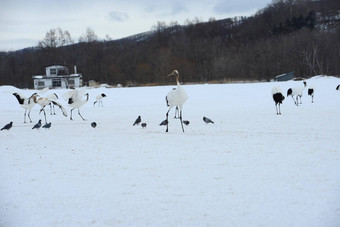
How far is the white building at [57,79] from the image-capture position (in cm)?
7264

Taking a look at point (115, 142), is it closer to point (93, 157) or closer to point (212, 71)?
point (93, 157)

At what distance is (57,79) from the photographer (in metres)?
75.2

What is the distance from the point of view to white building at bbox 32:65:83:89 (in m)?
72.6

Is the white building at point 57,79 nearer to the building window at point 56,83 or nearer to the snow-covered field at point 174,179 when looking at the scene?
the building window at point 56,83

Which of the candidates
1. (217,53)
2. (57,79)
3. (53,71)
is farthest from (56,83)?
(217,53)

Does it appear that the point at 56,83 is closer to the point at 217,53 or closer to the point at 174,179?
the point at 217,53

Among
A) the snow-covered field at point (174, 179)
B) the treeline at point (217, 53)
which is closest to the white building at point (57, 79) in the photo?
the treeline at point (217, 53)

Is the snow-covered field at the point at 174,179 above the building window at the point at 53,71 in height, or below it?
below

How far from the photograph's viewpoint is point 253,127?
12906 mm

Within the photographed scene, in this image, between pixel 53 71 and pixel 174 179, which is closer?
pixel 174 179

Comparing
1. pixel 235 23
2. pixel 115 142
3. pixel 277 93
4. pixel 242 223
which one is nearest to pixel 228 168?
pixel 242 223

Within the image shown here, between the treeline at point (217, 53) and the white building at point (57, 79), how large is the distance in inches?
393

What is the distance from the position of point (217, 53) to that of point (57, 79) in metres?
40.7

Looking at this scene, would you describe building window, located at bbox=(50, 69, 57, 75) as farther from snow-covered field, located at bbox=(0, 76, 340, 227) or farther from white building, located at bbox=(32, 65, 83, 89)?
snow-covered field, located at bbox=(0, 76, 340, 227)
